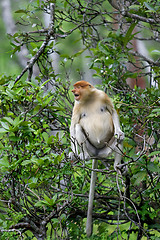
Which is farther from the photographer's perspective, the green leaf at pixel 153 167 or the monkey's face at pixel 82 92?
the monkey's face at pixel 82 92

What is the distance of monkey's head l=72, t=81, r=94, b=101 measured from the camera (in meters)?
2.22

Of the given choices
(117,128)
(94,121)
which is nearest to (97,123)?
(94,121)

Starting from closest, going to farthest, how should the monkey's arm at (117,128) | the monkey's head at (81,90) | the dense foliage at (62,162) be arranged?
1. the dense foliage at (62,162)
2. the monkey's arm at (117,128)
3. the monkey's head at (81,90)

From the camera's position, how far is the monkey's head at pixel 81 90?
2.22m

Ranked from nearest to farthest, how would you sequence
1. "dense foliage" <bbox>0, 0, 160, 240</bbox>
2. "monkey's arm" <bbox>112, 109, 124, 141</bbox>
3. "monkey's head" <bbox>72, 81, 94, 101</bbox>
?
"dense foliage" <bbox>0, 0, 160, 240</bbox> < "monkey's arm" <bbox>112, 109, 124, 141</bbox> < "monkey's head" <bbox>72, 81, 94, 101</bbox>

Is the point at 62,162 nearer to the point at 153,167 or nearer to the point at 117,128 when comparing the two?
the point at 117,128

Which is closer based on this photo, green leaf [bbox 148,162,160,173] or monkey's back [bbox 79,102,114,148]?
green leaf [bbox 148,162,160,173]

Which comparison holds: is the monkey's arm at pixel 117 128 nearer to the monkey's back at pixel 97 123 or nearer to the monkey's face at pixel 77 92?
the monkey's back at pixel 97 123

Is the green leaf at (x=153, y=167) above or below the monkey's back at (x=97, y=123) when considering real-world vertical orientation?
below

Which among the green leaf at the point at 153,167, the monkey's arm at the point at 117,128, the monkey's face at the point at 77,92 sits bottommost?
the green leaf at the point at 153,167

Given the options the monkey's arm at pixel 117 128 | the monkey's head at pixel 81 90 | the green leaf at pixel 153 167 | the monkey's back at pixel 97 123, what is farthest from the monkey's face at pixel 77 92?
the green leaf at pixel 153 167

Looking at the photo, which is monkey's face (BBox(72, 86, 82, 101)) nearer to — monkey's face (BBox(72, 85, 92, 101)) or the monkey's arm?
monkey's face (BBox(72, 85, 92, 101))

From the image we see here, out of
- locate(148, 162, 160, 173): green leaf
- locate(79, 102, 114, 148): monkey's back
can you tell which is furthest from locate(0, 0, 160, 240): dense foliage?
locate(79, 102, 114, 148): monkey's back

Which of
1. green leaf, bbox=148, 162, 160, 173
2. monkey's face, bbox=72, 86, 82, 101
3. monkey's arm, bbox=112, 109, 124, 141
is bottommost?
green leaf, bbox=148, 162, 160, 173
